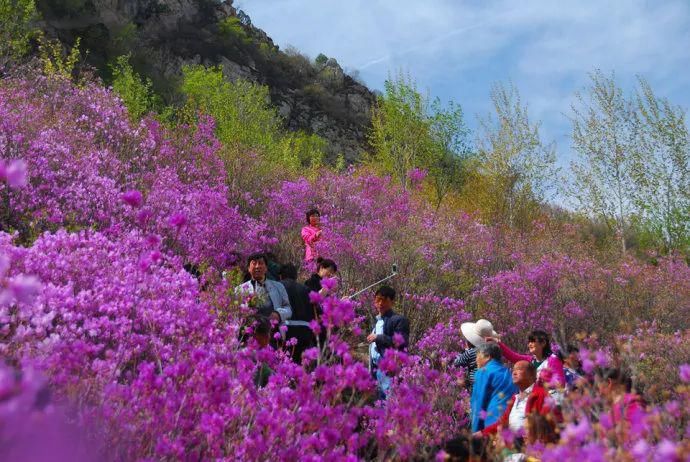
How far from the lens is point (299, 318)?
691 cm

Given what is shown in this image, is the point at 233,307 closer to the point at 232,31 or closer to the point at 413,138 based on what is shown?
the point at 413,138

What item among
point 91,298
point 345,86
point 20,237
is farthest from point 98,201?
point 345,86

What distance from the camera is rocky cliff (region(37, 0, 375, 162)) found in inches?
1869

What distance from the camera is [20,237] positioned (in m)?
7.53

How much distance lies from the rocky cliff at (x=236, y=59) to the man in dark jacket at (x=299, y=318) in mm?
37926

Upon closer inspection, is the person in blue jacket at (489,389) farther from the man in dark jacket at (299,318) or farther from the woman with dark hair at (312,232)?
the woman with dark hair at (312,232)

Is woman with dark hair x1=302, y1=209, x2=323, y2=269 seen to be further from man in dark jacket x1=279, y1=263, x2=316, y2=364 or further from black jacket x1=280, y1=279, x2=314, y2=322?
black jacket x1=280, y1=279, x2=314, y2=322

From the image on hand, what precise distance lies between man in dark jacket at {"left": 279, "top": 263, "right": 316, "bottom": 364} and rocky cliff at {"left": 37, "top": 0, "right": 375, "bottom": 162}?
37926 mm

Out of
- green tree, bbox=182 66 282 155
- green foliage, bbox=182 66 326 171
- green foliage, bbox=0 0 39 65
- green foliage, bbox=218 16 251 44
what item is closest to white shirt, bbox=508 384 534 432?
green foliage, bbox=182 66 326 171

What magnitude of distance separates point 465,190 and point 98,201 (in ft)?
82.5

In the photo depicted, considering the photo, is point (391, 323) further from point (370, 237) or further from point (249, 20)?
point (249, 20)

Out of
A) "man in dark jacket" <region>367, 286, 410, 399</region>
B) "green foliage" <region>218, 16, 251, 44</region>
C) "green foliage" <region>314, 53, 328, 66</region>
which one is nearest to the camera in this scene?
"man in dark jacket" <region>367, 286, 410, 399</region>

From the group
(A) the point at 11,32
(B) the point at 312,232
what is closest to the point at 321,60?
(A) the point at 11,32

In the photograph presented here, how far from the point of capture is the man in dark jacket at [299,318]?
673 cm
